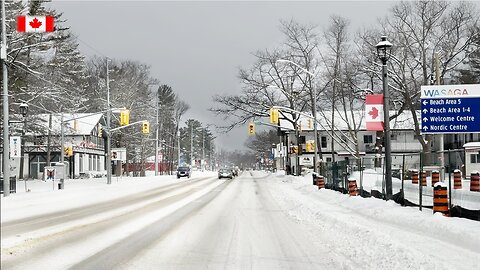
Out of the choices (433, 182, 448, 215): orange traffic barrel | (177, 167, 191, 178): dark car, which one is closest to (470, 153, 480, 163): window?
(433, 182, 448, 215): orange traffic barrel

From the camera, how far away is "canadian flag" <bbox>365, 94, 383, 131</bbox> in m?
18.9

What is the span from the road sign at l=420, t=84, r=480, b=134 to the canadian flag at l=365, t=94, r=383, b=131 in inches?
127

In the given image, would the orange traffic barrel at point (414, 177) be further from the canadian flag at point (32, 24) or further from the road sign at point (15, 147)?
the road sign at point (15, 147)

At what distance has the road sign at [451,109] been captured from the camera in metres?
15.2

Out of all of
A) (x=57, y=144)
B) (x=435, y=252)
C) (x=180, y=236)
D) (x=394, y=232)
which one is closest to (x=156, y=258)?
(x=180, y=236)

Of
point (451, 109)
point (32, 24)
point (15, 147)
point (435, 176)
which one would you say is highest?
point (32, 24)

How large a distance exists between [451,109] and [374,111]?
392 cm

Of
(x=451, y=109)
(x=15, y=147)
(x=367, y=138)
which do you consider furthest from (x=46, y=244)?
(x=367, y=138)

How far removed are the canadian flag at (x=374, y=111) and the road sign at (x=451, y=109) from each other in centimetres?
322

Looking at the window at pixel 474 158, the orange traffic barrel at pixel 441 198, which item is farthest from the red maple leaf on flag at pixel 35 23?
the window at pixel 474 158

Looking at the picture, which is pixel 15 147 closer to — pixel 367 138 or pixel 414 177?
pixel 414 177

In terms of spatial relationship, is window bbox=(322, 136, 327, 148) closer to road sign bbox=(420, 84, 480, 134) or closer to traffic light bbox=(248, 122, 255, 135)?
traffic light bbox=(248, 122, 255, 135)

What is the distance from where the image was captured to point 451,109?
15320 mm

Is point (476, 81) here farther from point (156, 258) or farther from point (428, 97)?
point (156, 258)
